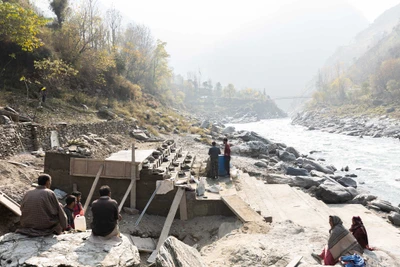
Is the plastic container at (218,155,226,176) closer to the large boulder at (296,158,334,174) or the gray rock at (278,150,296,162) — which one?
the large boulder at (296,158,334,174)

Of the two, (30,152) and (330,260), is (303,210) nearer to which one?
(330,260)

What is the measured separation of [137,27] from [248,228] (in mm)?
45190

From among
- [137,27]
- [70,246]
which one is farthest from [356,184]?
[137,27]

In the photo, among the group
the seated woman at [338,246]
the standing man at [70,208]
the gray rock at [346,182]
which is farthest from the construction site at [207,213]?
the gray rock at [346,182]

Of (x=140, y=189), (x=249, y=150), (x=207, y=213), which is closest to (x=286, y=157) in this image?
(x=249, y=150)

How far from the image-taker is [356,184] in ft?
50.7

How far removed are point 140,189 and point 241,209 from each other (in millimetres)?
3260

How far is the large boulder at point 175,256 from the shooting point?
A: 162 inches

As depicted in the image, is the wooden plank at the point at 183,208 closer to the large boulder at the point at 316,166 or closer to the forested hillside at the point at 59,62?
the forested hillside at the point at 59,62

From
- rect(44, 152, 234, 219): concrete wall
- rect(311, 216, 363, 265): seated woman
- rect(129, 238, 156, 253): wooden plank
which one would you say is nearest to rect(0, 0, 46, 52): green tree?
rect(44, 152, 234, 219): concrete wall

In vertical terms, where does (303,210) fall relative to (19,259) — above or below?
below

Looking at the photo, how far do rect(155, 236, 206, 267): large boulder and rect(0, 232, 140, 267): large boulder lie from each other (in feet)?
1.48

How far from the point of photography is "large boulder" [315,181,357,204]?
11.9 m

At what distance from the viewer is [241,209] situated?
7.85m
